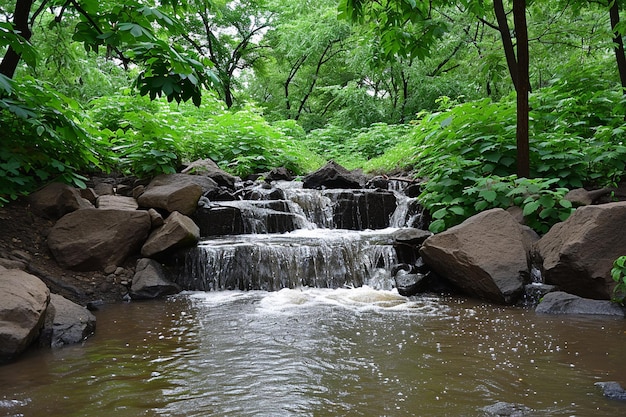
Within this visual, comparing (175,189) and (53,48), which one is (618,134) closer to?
(175,189)

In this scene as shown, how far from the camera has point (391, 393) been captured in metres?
2.98

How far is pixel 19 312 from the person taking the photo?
381 centimetres

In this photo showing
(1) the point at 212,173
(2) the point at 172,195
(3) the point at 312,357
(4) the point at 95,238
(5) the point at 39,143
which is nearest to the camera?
(3) the point at 312,357

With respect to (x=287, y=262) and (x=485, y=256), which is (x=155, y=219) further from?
(x=485, y=256)

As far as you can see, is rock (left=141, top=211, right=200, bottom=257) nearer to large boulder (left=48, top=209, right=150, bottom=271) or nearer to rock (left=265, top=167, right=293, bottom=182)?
large boulder (left=48, top=209, right=150, bottom=271)

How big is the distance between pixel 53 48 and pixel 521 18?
732 centimetres

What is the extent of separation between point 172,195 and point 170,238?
1.06 meters

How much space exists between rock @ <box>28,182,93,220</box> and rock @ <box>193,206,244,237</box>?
199 centimetres

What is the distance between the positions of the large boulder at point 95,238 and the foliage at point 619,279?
5.91m

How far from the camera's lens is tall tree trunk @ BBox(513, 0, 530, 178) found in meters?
6.83

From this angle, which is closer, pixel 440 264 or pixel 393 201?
pixel 440 264

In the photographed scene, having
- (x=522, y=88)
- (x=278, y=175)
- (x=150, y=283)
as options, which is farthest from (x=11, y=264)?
(x=278, y=175)

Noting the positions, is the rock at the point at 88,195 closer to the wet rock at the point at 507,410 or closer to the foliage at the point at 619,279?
the wet rock at the point at 507,410

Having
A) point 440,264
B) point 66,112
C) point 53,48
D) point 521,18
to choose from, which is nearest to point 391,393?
point 440,264
